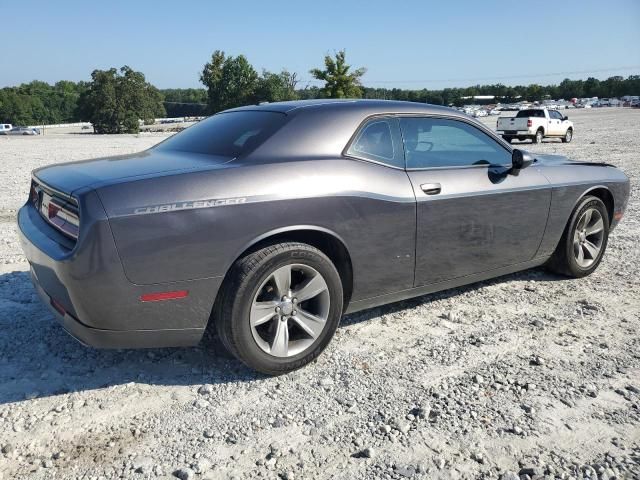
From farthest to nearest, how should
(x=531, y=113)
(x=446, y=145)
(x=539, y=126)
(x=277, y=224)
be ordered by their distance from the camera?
(x=531, y=113)
(x=539, y=126)
(x=446, y=145)
(x=277, y=224)

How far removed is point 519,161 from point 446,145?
60 centimetres

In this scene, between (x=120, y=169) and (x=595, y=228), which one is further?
(x=595, y=228)

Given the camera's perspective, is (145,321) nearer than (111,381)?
Yes

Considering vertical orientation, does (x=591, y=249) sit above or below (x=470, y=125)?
below

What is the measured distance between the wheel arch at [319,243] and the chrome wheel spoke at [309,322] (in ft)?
0.95

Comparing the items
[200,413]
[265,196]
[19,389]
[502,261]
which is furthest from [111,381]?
[502,261]

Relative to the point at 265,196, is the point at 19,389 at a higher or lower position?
lower

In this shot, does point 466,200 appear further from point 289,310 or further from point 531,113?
point 531,113

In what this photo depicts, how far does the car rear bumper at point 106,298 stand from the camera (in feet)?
8.21

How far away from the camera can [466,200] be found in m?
3.69

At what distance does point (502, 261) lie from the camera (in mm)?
4070

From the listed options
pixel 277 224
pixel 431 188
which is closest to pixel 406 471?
pixel 277 224

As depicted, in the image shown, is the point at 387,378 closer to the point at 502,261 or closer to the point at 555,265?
the point at 502,261

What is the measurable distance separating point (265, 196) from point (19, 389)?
1688mm
